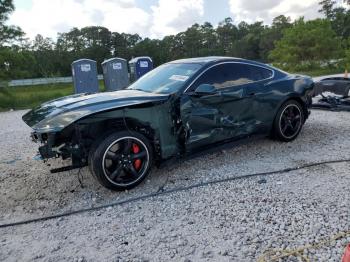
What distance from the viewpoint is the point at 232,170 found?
4441 millimetres

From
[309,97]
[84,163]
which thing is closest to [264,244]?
[84,163]

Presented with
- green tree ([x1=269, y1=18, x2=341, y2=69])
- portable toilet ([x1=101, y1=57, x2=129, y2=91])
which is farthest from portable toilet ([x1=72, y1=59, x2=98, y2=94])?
green tree ([x1=269, y1=18, x2=341, y2=69])

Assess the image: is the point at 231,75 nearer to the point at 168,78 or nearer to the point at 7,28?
the point at 168,78

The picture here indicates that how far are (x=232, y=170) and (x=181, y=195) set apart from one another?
0.98 metres

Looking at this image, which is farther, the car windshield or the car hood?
the car windshield

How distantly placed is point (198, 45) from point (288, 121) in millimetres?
72787

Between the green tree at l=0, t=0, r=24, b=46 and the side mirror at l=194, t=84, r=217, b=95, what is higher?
the green tree at l=0, t=0, r=24, b=46

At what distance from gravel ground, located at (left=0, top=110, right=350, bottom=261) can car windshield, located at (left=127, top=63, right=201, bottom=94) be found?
114cm

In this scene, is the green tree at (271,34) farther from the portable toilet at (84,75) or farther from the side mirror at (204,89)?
the side mirror at (204,89)

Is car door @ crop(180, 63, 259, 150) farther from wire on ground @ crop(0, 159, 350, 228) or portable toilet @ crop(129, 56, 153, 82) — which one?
portable toilet @ crop(129, 56, 153, 82)

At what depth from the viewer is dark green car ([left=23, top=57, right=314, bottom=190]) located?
3.74 metres

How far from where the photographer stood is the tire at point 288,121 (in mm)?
5316

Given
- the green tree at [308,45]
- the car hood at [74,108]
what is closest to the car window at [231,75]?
the car hood at [74,108]

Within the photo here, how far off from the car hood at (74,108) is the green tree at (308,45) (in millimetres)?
21371
